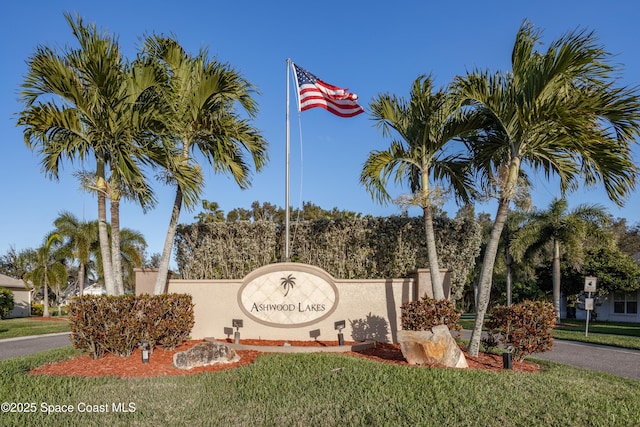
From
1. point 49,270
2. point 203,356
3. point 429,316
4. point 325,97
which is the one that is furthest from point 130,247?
point 429,316

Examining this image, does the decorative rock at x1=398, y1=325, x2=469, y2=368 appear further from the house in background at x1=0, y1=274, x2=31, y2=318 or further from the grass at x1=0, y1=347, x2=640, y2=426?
the house in background at x1=0, y1=274, x2=31, y2=318

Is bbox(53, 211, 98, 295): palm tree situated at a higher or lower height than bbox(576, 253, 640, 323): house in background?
higher

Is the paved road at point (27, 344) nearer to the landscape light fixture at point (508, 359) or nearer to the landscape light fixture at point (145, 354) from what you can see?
the landscape light fixture at point (145, 354)

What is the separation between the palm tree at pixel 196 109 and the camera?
9.83 metres

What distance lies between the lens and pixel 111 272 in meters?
9.55

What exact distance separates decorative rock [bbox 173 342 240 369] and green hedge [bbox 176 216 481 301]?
4.59 meters

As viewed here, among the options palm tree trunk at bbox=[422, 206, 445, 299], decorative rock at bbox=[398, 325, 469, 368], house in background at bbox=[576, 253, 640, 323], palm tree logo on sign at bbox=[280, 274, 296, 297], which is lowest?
house in background at bbox=[576, 253, 640, 323]

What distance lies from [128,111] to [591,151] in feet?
29.6

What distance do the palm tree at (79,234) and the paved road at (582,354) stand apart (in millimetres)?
12179

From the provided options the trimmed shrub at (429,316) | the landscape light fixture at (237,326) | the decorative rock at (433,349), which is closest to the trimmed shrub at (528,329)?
the trimmed shrub at (429,316)

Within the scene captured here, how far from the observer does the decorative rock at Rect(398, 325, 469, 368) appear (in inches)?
303

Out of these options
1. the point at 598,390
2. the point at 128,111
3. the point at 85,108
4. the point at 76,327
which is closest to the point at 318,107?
the point at 128,111

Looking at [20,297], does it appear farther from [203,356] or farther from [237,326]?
[203,356]

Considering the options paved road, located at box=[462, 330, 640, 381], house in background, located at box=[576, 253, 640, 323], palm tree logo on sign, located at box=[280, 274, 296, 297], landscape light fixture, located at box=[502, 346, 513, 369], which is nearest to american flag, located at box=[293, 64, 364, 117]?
palm tree logo on sign, located at box=[280, 274, 296, 297]
